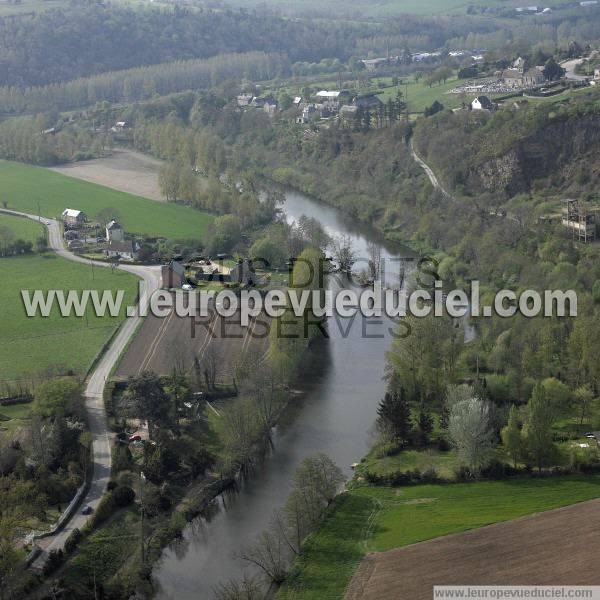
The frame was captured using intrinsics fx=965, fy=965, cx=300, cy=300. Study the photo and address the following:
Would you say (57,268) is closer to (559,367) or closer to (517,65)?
(559,367)

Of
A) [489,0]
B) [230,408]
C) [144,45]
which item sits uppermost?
[489,0]

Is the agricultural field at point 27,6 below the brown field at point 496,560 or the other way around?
the other way around

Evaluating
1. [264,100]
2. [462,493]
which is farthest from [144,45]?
[462,493]

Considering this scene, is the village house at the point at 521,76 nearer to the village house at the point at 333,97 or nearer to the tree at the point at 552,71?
the tree at the point at 552,71

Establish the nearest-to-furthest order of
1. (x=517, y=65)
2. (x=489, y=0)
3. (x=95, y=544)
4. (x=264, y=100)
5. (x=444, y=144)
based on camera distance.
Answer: (x=95, y=544), (x=444, y=144), (x=517, y=65), (x=264, y=100), (x=489, y=0)

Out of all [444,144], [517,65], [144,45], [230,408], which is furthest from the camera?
[144,45]

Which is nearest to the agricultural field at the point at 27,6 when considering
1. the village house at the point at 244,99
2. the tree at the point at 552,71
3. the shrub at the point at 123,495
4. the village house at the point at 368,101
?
the village house at the point at 244,99
